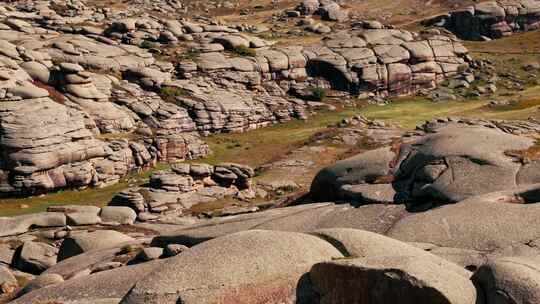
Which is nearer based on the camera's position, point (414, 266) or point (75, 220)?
point (414, 266)

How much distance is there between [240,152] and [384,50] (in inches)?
1703

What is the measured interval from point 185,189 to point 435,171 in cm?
3253

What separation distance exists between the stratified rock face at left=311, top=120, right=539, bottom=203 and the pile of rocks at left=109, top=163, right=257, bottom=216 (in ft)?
75.8

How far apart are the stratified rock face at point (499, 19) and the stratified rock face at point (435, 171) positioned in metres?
116

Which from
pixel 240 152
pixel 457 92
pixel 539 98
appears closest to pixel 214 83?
pixel 240 152

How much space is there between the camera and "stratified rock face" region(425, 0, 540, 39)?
136 m

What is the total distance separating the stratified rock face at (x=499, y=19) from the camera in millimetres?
136500

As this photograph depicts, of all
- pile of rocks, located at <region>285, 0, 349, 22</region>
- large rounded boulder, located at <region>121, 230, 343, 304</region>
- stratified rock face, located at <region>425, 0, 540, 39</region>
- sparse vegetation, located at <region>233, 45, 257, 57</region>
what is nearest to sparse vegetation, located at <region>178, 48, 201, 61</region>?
sparse vegetation, located at <region>233, 45, 257, 57</region>

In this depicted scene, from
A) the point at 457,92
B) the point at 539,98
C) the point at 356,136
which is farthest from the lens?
the point at 457,92

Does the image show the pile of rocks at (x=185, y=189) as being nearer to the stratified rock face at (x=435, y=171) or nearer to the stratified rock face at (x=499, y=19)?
the stratified rock face at (x=435, y=171)

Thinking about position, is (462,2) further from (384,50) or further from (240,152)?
(240,152)

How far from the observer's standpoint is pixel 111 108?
77.8 metres

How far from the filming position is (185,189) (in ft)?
184

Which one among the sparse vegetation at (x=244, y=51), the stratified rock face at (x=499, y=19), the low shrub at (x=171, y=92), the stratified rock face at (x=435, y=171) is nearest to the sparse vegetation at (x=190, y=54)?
the sparse vegetation at (x=244, y=51)
